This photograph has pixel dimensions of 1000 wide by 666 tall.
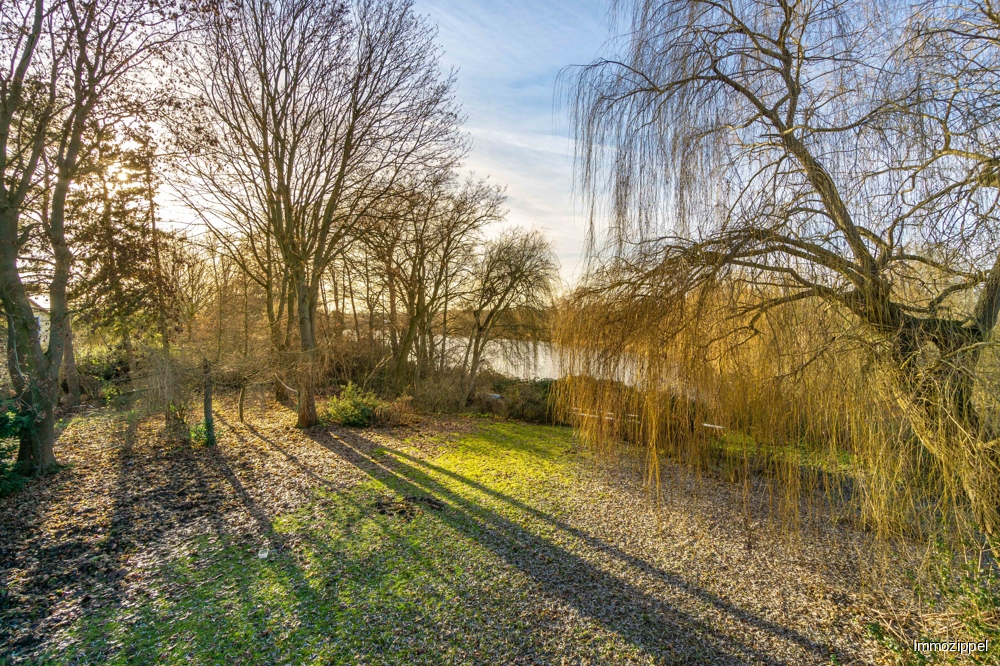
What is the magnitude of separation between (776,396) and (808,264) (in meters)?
0.66

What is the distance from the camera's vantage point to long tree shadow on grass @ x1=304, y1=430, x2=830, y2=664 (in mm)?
3254

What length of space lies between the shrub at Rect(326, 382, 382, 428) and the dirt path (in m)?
3.12

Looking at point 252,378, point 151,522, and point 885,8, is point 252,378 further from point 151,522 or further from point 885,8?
point 885,8

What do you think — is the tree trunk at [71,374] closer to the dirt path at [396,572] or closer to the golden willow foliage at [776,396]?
the dirt path at [396,572]

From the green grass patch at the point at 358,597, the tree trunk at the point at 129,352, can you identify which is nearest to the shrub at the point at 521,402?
the green grass patch at the point at 358,597

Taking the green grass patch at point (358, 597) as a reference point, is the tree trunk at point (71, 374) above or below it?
above

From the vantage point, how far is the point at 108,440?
7672mm

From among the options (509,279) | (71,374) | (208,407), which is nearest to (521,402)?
(509,279)

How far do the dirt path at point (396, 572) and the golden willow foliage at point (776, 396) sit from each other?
1.14m

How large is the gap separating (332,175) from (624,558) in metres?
8.66

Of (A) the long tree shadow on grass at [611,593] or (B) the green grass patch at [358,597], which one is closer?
(B) the green grass patch at [358,597]

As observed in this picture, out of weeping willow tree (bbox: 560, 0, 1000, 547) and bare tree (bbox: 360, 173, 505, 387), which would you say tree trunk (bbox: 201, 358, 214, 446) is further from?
weeping willow tree (bbox: 560, 0, 1000, 547)

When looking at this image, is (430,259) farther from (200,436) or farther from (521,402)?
(200,436)

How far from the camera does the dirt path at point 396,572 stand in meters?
3.11
